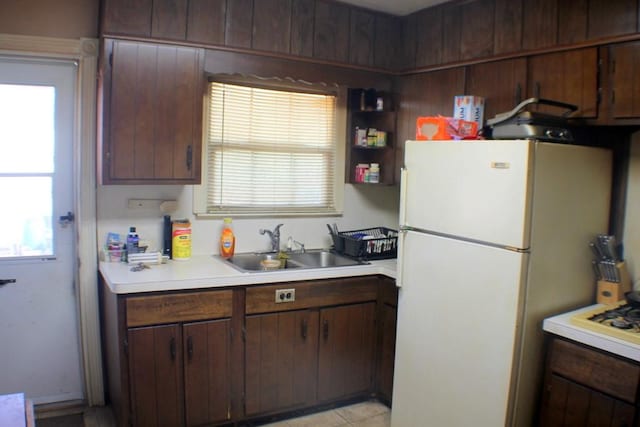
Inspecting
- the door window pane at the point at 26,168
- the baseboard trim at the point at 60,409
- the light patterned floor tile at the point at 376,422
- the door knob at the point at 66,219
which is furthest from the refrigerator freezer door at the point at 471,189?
the baseboard trim at the point at 60,409

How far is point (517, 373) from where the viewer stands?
2.14 m

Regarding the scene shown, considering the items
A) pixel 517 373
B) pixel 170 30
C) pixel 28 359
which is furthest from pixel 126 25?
pixel 517 373

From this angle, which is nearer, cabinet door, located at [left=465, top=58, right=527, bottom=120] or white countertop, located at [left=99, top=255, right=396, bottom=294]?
white countertop, located at [left=99, top=255, right=396, bottom=294]

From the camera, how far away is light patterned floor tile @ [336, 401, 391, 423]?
2943 mm

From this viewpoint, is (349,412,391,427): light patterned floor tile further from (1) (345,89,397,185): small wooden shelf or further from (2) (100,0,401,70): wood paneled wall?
(2) (100,0,401,70): wood paneled wall

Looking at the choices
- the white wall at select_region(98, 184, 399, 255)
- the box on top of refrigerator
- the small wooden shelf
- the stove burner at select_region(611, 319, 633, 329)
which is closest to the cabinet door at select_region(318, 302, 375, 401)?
the white wall at select_region(98, 184, 399, 255)

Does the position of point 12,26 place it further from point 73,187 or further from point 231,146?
point 231,146

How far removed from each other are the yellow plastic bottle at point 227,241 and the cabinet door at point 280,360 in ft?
1.80

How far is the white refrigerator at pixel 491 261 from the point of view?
2.09 metres

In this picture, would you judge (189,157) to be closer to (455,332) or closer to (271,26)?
(271,26)

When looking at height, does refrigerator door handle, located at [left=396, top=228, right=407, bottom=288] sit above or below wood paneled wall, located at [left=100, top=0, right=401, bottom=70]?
below

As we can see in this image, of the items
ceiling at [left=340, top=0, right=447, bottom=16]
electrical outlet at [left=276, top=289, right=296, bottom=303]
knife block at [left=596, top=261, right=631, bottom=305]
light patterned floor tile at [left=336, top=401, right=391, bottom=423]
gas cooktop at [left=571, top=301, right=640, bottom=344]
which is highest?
ceiling at [left=340, top=0, right=447, bottom=16]

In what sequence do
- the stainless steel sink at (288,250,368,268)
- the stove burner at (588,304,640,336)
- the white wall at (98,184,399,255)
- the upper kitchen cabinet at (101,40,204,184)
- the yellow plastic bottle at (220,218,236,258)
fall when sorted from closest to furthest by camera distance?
the stove burner at (588,304,640,336) → the upper kitchen cabinet at (101,40,204,184) → the white wall at (98,184,399,255) → the yellow plastic bottle at (220,218,236,258) → the stainless steel sink at (288,250,368,268)

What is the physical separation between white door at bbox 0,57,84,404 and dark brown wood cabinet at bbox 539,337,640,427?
248 cm
